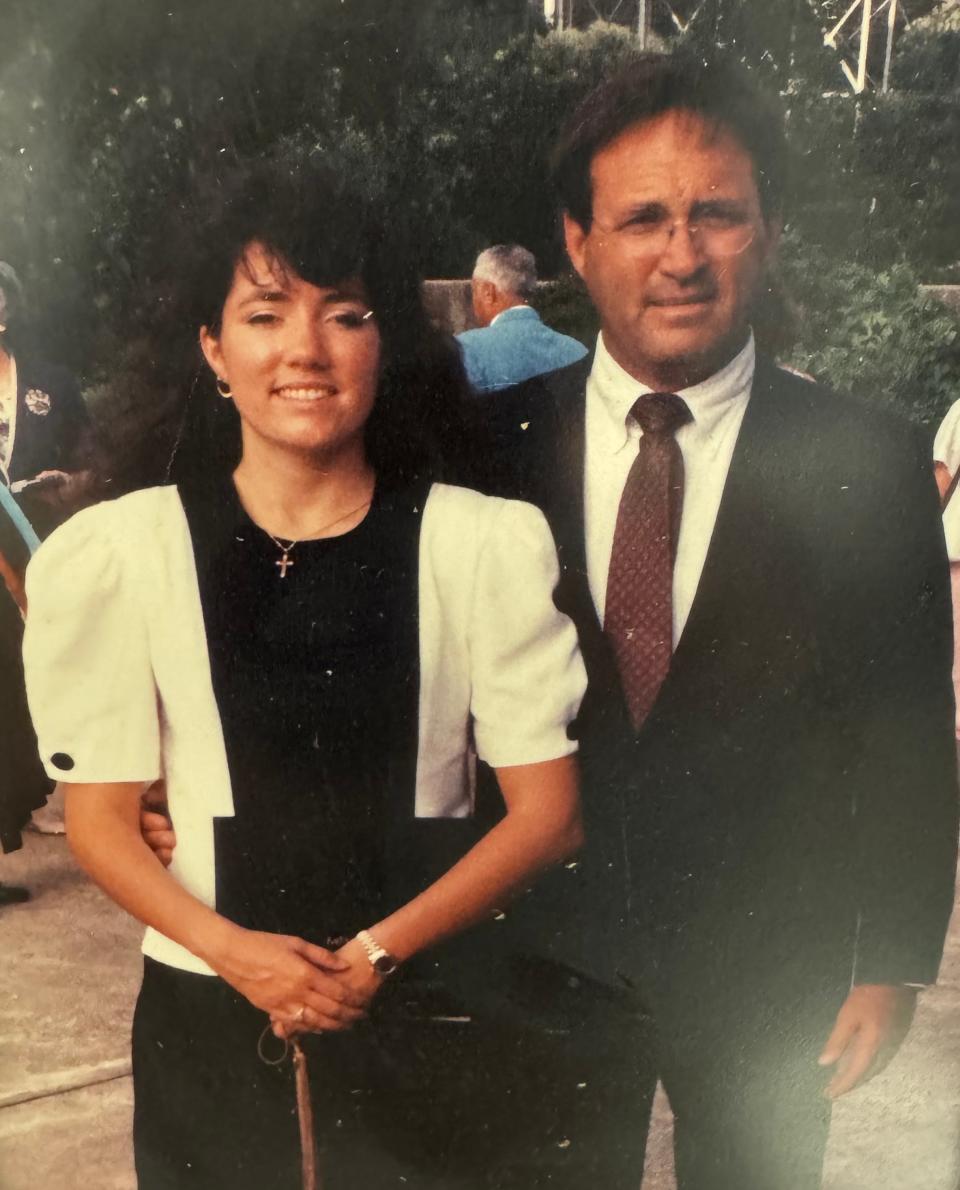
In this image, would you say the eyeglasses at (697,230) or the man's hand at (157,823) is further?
the man's hand at (157,823)

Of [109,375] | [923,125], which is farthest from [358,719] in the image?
[923,125]

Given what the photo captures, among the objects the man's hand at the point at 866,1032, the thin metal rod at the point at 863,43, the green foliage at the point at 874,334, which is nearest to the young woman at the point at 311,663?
the green foliage at the point at 874,334

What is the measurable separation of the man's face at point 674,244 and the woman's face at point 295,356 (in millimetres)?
399

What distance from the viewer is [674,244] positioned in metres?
2.34

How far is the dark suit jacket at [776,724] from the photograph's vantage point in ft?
8.19

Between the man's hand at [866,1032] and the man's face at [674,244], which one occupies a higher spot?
the man's face at [674,244]

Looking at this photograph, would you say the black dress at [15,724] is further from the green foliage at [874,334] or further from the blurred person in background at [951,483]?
the blurred person in background at [951,483]

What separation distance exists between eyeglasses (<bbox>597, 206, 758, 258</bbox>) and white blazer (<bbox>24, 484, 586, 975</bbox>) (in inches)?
19.1

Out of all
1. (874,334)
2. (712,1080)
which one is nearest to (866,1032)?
(712,1080)

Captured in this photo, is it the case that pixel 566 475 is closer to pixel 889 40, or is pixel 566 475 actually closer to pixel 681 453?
pixel 681 453

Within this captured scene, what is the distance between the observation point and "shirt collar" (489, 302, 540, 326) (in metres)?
2.43

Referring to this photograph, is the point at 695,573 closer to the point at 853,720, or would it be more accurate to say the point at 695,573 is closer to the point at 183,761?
the point at 853,720

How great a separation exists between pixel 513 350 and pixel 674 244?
329mm

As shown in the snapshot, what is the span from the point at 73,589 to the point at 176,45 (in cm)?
94
